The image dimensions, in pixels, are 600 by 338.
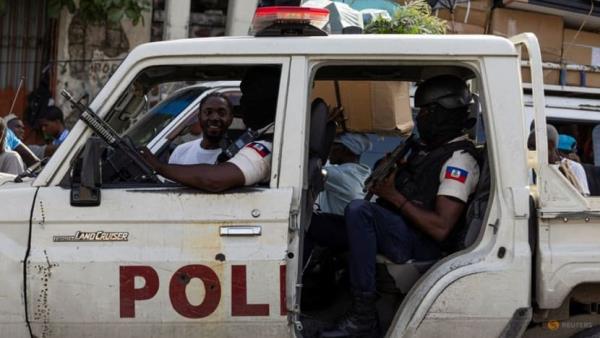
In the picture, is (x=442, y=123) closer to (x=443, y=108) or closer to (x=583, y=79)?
(x=443, y=108)

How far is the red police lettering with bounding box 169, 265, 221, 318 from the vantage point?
3730 millimetres

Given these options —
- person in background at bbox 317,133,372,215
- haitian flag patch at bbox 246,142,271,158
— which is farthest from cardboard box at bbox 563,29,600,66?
haitian flag patch at bbox 246,142,271,158

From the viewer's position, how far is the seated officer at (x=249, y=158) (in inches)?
149

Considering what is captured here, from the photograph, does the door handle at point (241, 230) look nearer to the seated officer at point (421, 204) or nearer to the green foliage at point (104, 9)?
the seated officer at point (421, 204)

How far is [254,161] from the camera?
3869 millimetres

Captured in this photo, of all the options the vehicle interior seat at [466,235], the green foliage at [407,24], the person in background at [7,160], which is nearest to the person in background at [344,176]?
the green foliage at [407,24]

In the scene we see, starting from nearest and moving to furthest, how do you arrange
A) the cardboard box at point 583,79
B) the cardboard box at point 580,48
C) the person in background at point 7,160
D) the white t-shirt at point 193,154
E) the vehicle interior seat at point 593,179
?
the white t-shirt at point 193,154
the vehicle interior seat at point 593,179
the person in background at point 7,160
the cardboard box at point 583,79
the cardboard box at point 580,48

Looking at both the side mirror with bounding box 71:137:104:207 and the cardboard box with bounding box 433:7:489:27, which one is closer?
the side mirror with bounding box 71:137:104:207

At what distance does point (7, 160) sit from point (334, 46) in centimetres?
384

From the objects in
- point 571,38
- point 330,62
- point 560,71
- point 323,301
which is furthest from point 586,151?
point 330,62

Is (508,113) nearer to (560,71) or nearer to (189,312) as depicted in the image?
(189,312)

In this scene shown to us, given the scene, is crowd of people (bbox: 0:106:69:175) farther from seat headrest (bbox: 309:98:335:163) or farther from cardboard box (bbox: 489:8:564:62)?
cardboard box (bbox: 489:8:564:62)

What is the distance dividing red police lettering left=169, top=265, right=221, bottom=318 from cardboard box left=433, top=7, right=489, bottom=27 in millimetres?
7248

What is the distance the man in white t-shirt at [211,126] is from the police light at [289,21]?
1042 millimetres
